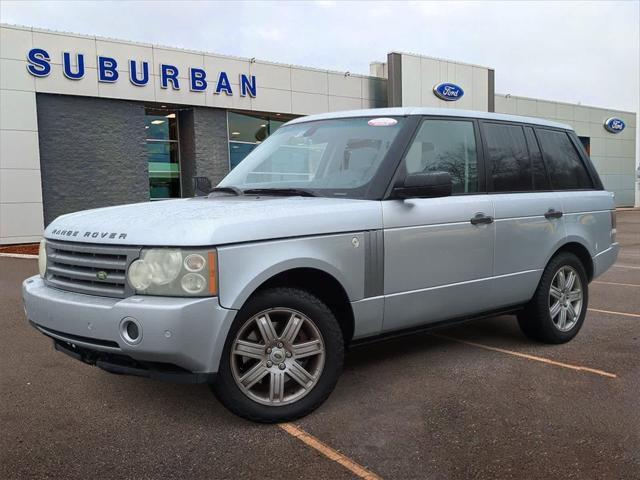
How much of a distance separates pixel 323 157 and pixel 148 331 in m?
2.05

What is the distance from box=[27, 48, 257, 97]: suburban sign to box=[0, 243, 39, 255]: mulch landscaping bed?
4.90m

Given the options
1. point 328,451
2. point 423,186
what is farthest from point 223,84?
point 328,451

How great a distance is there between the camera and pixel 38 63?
17.0m

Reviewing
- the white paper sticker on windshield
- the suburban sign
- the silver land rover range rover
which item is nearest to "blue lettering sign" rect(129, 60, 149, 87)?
the suburban sign

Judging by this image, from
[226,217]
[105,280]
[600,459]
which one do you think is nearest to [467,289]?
[600,459]

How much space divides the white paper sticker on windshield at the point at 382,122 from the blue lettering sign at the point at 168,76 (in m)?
16.3

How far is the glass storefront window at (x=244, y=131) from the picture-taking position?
21297 millimetres

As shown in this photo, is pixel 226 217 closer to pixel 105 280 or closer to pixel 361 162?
pixel 105 280

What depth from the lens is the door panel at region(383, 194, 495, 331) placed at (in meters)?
3.94

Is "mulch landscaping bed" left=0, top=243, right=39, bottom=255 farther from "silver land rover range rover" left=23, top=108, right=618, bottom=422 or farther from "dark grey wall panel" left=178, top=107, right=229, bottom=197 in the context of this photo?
"silver land rover range rover" left=23, top=108, right=618, bottom=422

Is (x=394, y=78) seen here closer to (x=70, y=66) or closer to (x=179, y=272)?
(x=70, y=66)

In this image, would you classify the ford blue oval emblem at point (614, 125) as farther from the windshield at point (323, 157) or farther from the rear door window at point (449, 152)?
the windshield at point (323, 157)

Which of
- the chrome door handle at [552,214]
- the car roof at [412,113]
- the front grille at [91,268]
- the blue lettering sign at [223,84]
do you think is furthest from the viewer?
the blue lettering sign at [223,84]

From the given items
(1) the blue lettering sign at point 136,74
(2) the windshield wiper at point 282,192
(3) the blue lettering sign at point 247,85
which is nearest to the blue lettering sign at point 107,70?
(1) the blue lettering sign at point 136,74
